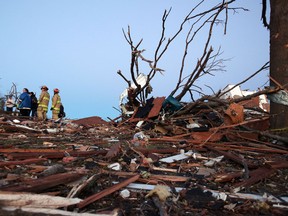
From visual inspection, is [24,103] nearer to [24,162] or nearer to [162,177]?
[24,162]

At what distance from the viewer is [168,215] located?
5.76 feet

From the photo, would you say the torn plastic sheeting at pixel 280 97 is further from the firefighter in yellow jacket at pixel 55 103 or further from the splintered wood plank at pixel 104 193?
the firefighter in yellow jacket at pixel 55 103

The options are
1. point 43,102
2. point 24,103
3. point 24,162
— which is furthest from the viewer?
point 24,103

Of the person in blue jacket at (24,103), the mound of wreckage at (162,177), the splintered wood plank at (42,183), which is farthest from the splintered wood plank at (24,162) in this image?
the person in blue jacket at (24,103)

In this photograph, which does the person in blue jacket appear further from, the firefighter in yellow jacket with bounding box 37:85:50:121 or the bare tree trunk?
the bare tree trunk

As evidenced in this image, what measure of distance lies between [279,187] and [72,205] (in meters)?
1.75

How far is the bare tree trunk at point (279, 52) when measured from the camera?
431 centimetres

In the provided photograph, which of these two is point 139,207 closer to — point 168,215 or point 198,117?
point 168,215

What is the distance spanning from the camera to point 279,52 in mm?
4359

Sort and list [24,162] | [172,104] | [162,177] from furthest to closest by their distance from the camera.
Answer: [172,104]
[24,162]
[162,177]

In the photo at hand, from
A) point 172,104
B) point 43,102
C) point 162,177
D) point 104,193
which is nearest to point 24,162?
point 104,193

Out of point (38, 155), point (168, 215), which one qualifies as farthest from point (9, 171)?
point (168, 215)

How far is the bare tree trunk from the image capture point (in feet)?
14.1

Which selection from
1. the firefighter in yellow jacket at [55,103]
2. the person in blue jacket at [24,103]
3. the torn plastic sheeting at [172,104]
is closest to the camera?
the torn plastic sheeting at [172,104]
